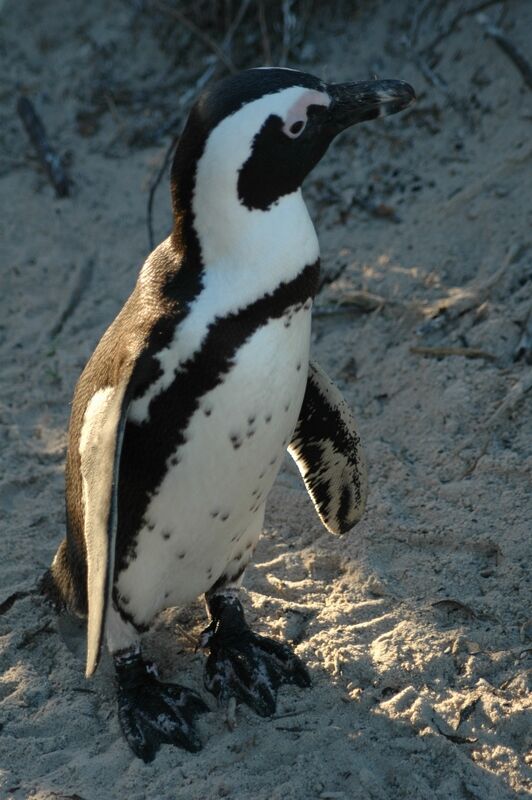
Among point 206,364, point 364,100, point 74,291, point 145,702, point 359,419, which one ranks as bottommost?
point 359,419

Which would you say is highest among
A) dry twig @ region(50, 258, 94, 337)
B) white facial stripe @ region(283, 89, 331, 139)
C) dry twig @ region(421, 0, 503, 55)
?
white facial stripe @ region(283, 89, 331, 139)

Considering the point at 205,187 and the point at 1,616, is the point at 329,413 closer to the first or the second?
the point at 205,187

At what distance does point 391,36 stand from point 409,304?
198 cm

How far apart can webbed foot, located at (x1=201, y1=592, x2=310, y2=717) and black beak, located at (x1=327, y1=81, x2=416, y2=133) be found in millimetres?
1302

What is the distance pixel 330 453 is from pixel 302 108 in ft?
3.31

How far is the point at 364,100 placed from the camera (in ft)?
7.66

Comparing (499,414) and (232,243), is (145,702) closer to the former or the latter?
(232,243)

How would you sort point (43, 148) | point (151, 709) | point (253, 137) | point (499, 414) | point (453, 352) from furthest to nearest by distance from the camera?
Answer: point (43, 148) < point (453, 352) < point (499, 414) < point (151, 709) < point (253, 137)

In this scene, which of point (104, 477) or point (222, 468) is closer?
point (104, 477)

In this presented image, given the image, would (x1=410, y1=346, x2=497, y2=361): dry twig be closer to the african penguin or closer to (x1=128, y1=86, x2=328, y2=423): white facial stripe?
the african penguin

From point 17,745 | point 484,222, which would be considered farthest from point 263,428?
point 484,222

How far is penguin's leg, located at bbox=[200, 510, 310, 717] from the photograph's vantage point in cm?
259

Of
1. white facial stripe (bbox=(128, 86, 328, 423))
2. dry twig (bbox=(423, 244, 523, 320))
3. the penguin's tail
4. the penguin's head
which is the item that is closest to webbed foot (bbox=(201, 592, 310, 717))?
the penguin's tail

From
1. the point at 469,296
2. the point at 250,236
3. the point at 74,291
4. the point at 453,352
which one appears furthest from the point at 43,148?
the point at 250,236
